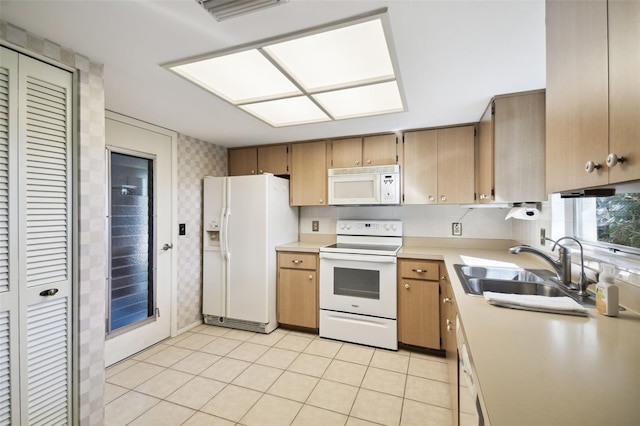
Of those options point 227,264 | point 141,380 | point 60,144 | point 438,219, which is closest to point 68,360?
point 141,380

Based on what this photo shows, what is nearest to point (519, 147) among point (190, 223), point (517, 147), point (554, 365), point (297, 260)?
point (517, 147)

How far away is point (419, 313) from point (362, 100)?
6.31 feet

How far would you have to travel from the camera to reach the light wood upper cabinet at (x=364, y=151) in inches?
116

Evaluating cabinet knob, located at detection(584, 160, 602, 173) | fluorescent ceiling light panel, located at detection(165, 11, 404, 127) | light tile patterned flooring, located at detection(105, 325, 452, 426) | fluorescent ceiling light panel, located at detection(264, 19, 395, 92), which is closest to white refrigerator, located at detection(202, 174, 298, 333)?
light tile patterned flooring, located at detection(105, 325, 452, 426)

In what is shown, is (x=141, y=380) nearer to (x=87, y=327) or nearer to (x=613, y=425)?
(x=87, y=327)

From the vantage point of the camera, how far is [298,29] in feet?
4.22

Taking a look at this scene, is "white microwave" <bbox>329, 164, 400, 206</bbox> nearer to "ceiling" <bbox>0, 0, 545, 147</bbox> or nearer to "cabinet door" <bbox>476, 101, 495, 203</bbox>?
"cabinet door" <bbox>476, 101, 495, 203</bbox>

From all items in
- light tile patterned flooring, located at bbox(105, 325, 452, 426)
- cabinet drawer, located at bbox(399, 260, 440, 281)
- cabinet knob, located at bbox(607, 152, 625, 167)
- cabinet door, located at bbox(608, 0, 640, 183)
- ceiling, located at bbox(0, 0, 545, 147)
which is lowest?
light tile patterned flooring, located at bbox(105, 325, 452, 426)

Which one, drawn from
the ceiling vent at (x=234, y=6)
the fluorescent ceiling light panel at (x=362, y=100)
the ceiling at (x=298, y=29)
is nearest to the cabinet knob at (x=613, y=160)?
the ceiling at (x=298, y=29)

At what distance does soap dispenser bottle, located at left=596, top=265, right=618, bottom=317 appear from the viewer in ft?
3.61

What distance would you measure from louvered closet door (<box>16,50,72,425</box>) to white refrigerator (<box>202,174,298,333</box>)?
5.35ft

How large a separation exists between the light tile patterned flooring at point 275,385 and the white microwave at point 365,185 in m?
1.45

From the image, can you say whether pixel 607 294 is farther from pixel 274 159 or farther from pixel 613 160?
pixel 274 159

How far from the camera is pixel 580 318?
3.62 ft
